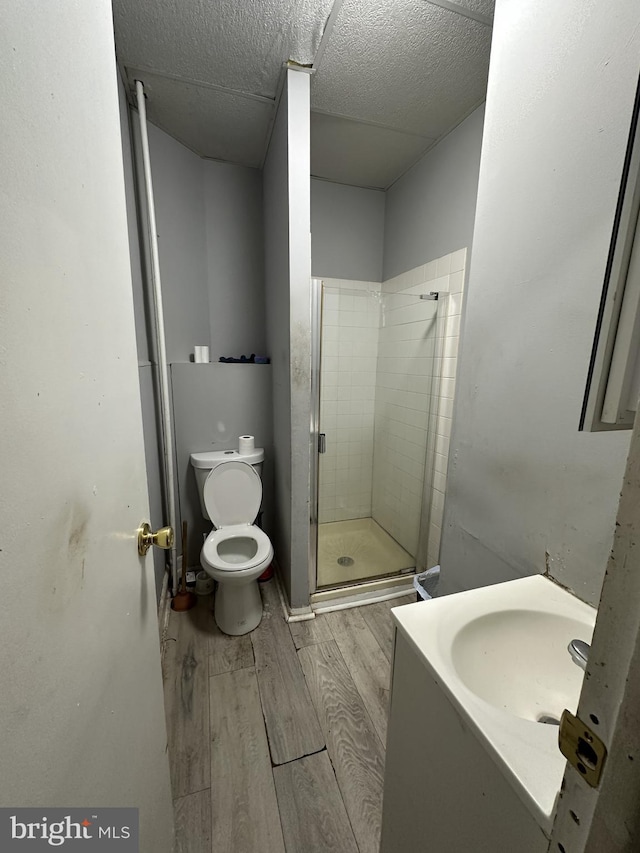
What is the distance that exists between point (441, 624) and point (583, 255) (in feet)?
2.84

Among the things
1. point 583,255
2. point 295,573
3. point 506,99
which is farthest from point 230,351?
point 583,255

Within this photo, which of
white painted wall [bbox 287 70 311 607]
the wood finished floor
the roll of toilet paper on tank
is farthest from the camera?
the roll of toilet paper on tank

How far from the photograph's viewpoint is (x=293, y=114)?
142cm

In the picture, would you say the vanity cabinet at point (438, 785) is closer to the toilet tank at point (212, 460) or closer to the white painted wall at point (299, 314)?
the white painted wall at point (299, 314)

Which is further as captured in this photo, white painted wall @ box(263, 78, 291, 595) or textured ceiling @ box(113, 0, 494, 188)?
white painted wall @ box(263, 78, 291, 595)

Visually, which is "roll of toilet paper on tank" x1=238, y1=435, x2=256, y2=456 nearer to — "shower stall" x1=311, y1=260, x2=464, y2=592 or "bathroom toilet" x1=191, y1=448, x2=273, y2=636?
"bathroom toilet" x1=191, y1=448, x2=273, y2=636

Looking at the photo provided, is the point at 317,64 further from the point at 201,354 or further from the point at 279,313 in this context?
the point at 201,354

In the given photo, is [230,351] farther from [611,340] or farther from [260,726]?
[611,340]

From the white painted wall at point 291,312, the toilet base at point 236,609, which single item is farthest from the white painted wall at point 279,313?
the toilet base at point 236,609

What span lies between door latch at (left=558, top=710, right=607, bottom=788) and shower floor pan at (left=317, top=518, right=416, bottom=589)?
1807 mm

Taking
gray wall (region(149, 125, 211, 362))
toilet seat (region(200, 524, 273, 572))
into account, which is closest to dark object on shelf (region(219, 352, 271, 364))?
gray wall (region(149, 125, 211, 362))

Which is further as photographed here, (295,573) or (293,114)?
(295,573)

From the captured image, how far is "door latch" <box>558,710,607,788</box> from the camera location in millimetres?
298

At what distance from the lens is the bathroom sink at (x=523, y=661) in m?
0.71
